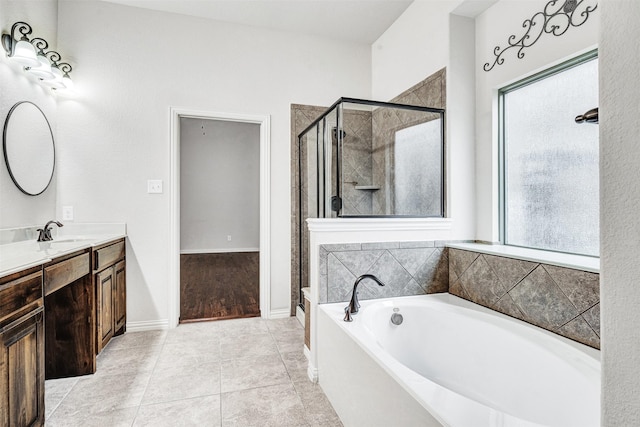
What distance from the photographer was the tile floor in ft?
5.63

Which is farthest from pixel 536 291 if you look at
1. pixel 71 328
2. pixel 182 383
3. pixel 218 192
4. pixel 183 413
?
pixel 218 192

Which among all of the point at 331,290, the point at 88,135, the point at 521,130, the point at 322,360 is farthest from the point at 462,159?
the point at 88,135

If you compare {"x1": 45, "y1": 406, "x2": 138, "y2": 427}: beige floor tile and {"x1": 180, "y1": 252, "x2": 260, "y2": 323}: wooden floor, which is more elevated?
{"x1": 180, "y1": 252, "x2": 260, "y2": 323}: wooden floor

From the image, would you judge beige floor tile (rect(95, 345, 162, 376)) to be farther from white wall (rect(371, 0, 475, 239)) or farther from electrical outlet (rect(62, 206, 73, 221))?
white wall (rect(371, 0, 475, 239))

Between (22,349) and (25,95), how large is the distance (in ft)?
6.21

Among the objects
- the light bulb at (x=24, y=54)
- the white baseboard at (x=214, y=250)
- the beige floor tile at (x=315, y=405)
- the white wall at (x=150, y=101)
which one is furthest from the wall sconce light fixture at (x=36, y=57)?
the white baseboard at (x=214, y=250)

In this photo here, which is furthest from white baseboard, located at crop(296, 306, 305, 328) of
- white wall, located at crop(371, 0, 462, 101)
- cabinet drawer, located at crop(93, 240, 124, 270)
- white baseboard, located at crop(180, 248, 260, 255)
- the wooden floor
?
white baseboard, located at crop(180, 248, 260, 255)

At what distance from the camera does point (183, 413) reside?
175cm

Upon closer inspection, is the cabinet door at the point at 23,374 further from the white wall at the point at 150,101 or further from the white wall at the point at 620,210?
the white wall at the point at 620,210

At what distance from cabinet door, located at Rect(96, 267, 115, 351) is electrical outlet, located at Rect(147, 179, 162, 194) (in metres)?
0.74

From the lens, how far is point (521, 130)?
213cm

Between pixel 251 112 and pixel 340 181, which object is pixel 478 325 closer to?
pixel 340 181

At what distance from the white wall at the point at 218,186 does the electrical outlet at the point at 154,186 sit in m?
4.05

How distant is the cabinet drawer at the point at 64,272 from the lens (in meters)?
1.66
